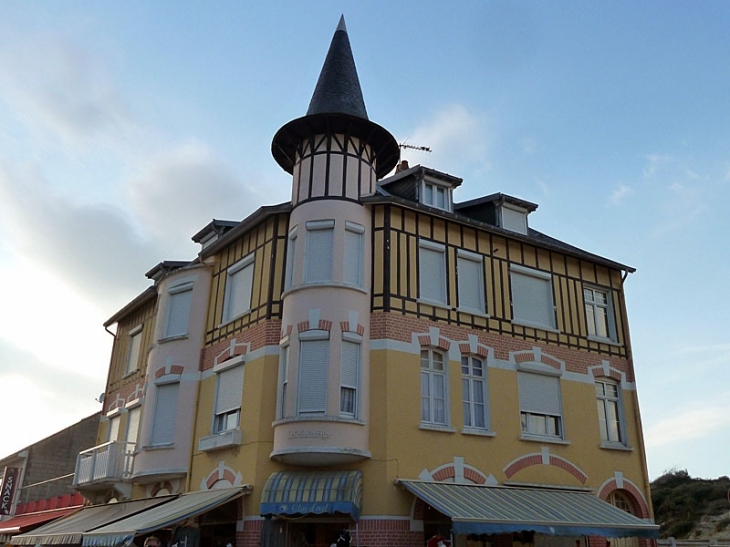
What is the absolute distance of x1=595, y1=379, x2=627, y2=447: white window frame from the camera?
721 inches

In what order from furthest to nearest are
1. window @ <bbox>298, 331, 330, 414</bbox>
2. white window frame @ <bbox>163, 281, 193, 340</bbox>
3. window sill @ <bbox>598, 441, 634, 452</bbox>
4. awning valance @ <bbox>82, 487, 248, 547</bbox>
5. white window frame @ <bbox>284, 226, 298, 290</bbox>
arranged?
white window frame @ <bbox>163, 281, 193, 340</bbox>
window sill @ <bbox>598, 441, 634, 452</bbox>
white window frame @ <bbox>284, 226, 298, 290</bbox>
window @ <bbox>298, 331, 330, 414</bbox>
awning valance @ <bbox>82, 487, 248, 547</bbox>

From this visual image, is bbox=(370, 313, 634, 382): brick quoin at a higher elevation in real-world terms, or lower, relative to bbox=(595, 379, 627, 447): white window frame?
higher

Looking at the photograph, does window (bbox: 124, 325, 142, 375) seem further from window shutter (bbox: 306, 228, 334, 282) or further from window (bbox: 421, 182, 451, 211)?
window (bbox: 421, 182, 451, 211)

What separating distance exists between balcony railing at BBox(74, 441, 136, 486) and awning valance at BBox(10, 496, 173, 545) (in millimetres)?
856

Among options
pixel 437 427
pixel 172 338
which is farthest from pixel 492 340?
pixel 172 338

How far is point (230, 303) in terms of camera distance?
18141 millimetres

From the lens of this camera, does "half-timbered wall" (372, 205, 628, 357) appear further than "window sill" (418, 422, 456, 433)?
Yes

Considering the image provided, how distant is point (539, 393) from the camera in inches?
680

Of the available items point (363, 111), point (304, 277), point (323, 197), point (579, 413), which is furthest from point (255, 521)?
point (363, 111)

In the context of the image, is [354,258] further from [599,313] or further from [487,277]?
[599,313]

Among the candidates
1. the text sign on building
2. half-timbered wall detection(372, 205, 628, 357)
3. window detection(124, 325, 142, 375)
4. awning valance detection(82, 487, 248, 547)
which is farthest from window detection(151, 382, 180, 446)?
the text sign on building

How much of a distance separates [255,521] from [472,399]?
18.6 ft

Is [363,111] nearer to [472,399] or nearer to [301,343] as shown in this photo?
[301,343]

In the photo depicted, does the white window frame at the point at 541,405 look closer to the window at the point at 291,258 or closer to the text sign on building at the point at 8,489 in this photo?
the window at the point at 291,258
